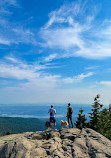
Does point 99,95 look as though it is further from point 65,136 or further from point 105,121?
point 65,136

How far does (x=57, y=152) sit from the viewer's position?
1106 cm

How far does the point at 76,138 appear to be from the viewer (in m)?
14.1

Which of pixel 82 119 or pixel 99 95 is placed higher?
pixel 99 95

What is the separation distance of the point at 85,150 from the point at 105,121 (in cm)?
2612

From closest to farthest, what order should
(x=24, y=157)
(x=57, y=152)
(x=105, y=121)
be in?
(x=24, y=157), (x=57, y=152), (x=105, y=121)

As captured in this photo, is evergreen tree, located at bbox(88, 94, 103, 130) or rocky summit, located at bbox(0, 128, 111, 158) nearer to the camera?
rocky summit, located at bbox(0, 128, 111, 158)

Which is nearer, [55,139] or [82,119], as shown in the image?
[55,139]

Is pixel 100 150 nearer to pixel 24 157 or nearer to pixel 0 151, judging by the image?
pixel 24 157

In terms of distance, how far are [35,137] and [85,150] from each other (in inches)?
255

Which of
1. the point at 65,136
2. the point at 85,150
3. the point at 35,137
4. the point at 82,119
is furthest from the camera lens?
the point at 82,119

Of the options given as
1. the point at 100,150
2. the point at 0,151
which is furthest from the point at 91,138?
the point at 0,151

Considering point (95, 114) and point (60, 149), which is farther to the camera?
point (95, 114)

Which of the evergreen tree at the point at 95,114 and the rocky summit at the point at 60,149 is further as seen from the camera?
the evergreen tree at the point at 95,114

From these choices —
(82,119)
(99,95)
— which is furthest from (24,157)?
(99,95)
